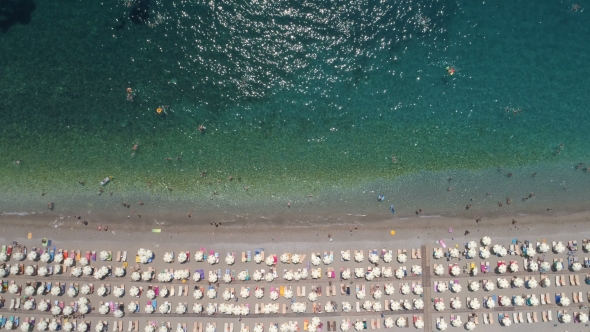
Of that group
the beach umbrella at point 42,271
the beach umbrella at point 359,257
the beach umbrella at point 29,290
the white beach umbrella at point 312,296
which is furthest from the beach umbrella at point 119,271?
the beach umbrella at point 359,257

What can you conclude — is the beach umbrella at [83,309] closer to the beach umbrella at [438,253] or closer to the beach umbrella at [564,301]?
the beach umbrella at [438,253]

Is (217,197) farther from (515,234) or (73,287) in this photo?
(515,234)

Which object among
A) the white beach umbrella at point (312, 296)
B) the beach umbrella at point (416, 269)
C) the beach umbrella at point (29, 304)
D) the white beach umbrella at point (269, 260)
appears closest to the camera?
the beach umbrella at point (29, 304)

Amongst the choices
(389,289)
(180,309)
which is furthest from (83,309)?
(389,289)

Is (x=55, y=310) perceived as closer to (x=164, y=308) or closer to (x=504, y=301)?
(x=164, y=308)

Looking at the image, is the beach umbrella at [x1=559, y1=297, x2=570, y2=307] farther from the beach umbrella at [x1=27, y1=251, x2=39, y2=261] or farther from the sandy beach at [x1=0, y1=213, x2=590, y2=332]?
the beach umbrella at [x1=27, y1=251, x2=39, y2=261]

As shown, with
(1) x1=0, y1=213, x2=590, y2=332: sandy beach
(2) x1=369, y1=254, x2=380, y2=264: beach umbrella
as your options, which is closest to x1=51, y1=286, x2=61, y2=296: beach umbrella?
(1) x1=0, y1=213, x2=590, y2=332: sandy beach
